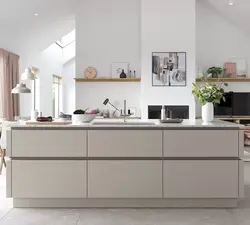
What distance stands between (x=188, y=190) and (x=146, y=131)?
74 centimetres

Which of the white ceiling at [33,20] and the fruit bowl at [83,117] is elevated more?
the white ceiling at [33,20]

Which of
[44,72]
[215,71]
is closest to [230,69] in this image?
[215,71]

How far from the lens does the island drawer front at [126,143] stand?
165 inches

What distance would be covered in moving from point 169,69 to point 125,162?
4.99m

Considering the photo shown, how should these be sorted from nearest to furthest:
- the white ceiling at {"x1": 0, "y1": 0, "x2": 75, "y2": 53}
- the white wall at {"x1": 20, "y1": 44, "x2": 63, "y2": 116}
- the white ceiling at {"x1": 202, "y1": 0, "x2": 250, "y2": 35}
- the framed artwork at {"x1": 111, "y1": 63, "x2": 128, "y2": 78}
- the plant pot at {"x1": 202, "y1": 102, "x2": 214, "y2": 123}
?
the plant pot at {"x1": 202, "y1": 102, "x2": 214, "y2": 123} < the white ceiling at {"x1": 0, "y1": 0, "x2": 75, "y2": 53} < the white ceiling at {"x1": 202, "y1": 0, "x2": 250, "y2": 35} < the framed artwork at {"x1": 111, "y1": 63, "x2": 128, "y2": 78} < the white wall at {"x1": 20, "y1": 44, "x2": 63, "y2": 116}

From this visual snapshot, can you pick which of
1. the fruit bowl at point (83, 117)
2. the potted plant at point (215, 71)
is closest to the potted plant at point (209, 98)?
the fruit bowl at point (83, 117)

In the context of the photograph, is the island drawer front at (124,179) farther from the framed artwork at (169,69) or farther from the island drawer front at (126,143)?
the framed artwork at (169,69)

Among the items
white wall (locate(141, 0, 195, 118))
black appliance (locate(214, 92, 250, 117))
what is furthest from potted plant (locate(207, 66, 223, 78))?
white wall (locate(141, 0, 195, 118))

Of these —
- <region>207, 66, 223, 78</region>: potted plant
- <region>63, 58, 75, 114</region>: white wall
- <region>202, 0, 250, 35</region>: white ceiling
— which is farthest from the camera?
<region>63, 58, 75, 114</region>: white wall

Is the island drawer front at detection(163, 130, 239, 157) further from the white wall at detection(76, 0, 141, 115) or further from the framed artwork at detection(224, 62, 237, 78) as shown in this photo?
the framed artwork at detection(224, 62, 237, 78)

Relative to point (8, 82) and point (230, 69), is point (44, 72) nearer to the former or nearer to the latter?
point (8, 82)

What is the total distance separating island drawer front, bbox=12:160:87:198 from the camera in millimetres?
4191

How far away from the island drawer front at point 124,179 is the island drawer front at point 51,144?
0.22 meters

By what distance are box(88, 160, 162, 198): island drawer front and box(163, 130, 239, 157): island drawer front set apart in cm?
22
